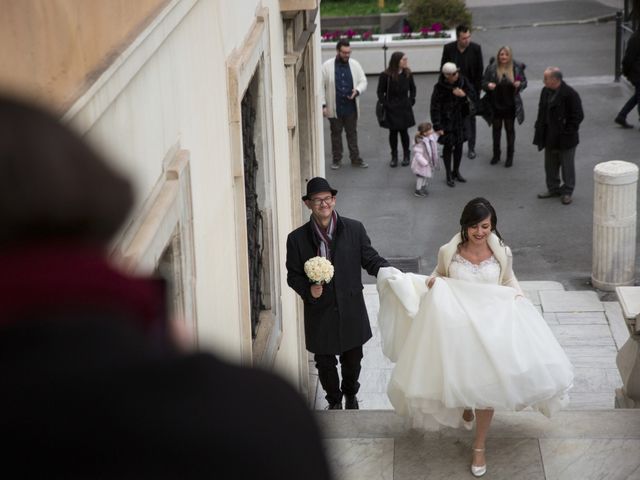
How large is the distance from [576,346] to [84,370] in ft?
36.1

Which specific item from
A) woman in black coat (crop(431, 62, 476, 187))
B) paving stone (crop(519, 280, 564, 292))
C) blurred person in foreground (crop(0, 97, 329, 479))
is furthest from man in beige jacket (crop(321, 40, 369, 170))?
blurred person in foreground (crop(0, 97, 329, 479))

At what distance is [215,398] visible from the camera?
A: 74 cm

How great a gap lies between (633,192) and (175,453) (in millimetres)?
12300

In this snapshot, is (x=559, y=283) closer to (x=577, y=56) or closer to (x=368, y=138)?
(x=368, y=138)

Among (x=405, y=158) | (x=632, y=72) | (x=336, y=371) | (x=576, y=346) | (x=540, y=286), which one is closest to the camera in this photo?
(x=336, y=371)

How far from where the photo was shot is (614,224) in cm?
1260

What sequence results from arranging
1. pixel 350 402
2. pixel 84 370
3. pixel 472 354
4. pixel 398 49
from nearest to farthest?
pixel 84 370 → pixel 472 354 → pixel 350 402 → pixel 398 49

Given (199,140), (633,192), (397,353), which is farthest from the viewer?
(633,192)

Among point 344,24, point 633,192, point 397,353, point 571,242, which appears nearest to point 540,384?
point 397,353

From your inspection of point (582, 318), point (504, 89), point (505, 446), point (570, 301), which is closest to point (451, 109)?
point (504, 89)

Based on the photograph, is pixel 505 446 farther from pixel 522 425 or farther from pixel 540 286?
pixel 540 286

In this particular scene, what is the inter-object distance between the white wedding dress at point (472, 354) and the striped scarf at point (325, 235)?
72cm

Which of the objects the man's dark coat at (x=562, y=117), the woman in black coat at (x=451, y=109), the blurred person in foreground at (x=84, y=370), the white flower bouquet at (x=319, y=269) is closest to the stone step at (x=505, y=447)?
the white flower bouquet at (x=319, y=269)

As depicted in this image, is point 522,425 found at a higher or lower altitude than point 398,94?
lower
